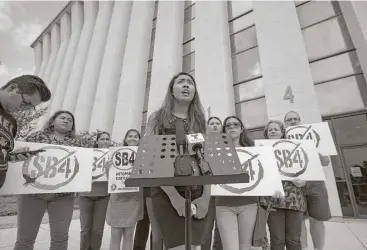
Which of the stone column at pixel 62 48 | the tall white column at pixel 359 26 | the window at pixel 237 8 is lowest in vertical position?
the tall white column at pixel 359 26

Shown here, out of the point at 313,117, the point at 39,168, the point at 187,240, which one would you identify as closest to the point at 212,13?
the point at 313,117

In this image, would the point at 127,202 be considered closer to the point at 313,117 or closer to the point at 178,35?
the point at 313,117

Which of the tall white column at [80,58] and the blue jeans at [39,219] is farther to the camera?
the tall white column at [80,58]

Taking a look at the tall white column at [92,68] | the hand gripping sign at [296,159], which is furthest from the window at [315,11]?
the tall white column at [92,68]

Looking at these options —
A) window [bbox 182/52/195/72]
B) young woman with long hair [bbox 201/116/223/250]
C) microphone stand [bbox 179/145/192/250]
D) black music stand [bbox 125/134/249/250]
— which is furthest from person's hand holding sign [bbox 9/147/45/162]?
window [bbox 182/52/195/72]

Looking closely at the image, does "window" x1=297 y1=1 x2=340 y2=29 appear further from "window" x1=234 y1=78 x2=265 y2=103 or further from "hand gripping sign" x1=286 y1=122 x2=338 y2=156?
"hand gripping sign" x1=286 y1=122 x2=338 y2=156

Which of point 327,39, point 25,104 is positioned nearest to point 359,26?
point 327,39

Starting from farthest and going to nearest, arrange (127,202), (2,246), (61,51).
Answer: (61,51) < (2,246) < (127,202)

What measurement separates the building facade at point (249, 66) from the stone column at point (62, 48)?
23.5 ft

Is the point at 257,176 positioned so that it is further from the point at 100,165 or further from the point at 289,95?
the point at 289,95

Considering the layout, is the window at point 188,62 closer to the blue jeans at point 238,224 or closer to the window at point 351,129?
the window at point 351,129

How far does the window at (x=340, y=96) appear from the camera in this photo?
8.40 meters

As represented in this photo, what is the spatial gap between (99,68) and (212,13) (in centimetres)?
1173

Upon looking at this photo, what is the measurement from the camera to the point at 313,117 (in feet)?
28.1
